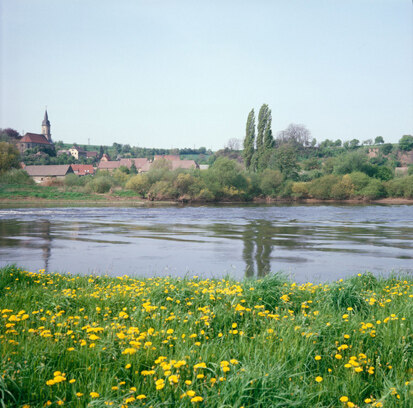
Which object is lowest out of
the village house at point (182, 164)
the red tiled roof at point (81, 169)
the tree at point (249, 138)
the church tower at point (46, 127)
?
the red tiled roof at point (81, 169)

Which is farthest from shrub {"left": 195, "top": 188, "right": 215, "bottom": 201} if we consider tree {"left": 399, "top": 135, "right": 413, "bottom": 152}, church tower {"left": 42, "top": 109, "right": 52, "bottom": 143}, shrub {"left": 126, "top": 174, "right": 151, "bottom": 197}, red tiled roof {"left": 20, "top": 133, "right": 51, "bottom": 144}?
church tower {"left": 42, "top": 109, "right": 52, "bottom": 143}

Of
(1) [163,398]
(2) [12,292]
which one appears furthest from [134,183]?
(1) [163,398]

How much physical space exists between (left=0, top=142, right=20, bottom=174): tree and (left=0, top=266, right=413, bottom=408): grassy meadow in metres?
79.0

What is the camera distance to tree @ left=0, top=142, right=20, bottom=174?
7750 cm

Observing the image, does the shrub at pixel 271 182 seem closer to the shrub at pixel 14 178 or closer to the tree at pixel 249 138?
the tree at pixel 249 138

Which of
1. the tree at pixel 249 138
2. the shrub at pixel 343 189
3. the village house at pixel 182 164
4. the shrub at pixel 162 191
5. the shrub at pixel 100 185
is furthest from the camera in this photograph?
the tree at pixel 249 138

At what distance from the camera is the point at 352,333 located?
5.34 m

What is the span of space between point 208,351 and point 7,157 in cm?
8347

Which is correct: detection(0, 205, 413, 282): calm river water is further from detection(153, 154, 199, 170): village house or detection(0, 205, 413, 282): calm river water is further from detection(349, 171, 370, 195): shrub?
detection(349, 171, 370, 195): shrub

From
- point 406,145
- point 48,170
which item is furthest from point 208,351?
point 406,145

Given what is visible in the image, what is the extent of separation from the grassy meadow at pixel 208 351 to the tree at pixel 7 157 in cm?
7903

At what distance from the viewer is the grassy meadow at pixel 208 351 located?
12.2 ft

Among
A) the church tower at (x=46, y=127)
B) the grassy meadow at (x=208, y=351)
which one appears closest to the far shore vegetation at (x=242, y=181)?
the grassy meadow at (x=208, y=351)

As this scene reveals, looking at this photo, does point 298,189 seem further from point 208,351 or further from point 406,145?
point 406,145
